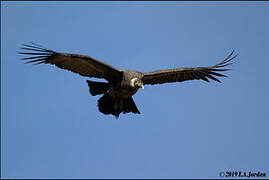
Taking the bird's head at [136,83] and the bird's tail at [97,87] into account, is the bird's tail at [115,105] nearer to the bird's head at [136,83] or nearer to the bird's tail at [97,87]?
the bird's tail at [97,87]

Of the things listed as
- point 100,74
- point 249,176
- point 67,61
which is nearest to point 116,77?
point 100,74

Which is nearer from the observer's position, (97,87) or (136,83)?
(136,83)

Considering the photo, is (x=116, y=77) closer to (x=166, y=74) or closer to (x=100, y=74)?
(x=100, y=74)

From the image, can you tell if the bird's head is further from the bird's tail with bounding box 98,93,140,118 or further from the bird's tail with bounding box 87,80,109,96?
the bird's tail with bounding box 87,80,109,96

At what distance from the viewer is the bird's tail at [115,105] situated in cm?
1286

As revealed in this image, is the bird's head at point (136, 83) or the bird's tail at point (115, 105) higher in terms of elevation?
the bird's head at point (136, 83)

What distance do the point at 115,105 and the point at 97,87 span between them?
0.67 metres

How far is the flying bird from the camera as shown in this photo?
1232cm

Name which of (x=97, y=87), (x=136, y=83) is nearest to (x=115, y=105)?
(x=97, y=87)

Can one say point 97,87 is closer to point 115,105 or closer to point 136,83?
point 115,105

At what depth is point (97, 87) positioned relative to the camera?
1286 cm

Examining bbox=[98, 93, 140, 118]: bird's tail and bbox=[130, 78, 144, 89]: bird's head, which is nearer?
bbox=[130, 78, 144, 89]: bird's head

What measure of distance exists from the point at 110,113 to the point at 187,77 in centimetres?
250

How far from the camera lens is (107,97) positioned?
1291cm
